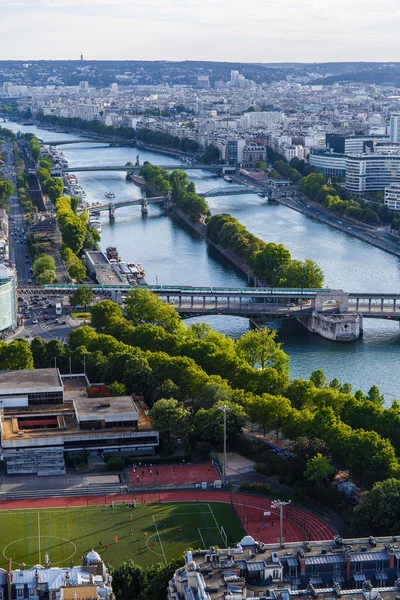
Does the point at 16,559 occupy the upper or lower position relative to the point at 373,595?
lower

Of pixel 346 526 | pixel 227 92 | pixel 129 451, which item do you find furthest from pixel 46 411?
pixel 227 92

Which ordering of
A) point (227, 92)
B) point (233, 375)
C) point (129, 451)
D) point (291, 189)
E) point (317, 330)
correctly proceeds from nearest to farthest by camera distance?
point (129, 451) → point (233, 375) → point (317, 330) → point (291, 189) → point (227, 92)

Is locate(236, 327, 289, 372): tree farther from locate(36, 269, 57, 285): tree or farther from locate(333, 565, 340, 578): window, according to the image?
locate(333, 565, 340, 578): window

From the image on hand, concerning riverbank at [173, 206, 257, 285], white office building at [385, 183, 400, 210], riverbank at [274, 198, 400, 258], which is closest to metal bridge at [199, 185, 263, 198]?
riverbank at [274, 198, 400, 258]

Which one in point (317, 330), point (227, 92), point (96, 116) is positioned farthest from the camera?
point (227, 92)

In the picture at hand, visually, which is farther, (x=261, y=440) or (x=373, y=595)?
(x=261, y=440)

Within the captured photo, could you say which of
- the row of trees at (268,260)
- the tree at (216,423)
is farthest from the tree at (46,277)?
the tree at (216,423)

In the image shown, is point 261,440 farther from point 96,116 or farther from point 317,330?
point 96,116

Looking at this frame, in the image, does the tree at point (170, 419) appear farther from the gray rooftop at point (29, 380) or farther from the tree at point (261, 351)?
the tree at point (261, 351)
